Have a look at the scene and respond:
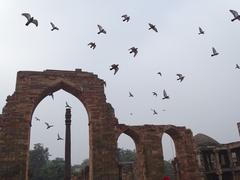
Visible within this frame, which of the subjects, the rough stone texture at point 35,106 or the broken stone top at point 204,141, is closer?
the rough stone texture at point 35,106

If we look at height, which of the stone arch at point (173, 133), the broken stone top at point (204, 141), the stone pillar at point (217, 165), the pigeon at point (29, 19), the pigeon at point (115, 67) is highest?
the pigeon at point (29, 19)

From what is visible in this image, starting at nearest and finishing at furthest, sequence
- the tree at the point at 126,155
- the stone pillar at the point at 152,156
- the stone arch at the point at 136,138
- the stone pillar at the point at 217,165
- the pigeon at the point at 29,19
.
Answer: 1. the pigeon at the point at 29,19
2. the stone pillar at the point at 152,156
3. the stone arch at the point at 136,138
4. the stone pillar at the point at 217,165
5. the tree at the point at 126,155

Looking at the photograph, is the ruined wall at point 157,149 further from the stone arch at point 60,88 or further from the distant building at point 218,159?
the distant building at point 218,159

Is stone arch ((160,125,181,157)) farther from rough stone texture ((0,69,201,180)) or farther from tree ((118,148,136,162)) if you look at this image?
tree ((118,148,136,162))

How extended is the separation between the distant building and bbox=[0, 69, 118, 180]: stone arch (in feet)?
52.7

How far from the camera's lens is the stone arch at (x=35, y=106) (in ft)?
38.7

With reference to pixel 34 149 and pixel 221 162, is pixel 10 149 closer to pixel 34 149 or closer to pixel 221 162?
pixel 221 162

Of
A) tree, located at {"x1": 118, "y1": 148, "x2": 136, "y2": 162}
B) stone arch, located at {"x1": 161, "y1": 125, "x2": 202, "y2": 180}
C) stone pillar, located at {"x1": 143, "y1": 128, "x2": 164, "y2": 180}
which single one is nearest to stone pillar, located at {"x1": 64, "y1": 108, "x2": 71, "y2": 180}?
stone pillar, located at {"x1": 143, "y1": 128, "x2": 164, "y2": 180}

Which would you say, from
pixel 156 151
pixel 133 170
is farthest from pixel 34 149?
pixel 156 151

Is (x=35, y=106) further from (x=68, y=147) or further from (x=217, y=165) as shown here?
(x=217, y=165)

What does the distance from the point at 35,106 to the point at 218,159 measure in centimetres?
1999

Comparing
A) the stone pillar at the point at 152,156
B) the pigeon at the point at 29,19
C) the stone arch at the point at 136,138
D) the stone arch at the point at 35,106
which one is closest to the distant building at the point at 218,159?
the stone pillar at the point at 152,156

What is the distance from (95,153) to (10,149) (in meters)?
3.56

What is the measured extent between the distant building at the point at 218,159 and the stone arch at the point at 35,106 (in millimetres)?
16067
